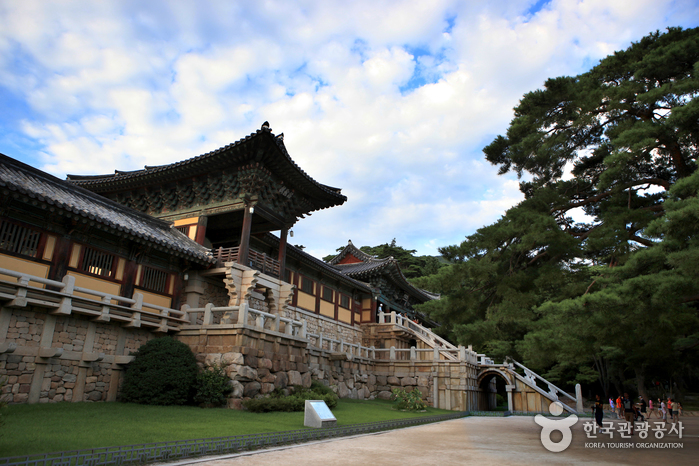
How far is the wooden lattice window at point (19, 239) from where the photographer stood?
11945 millimetres

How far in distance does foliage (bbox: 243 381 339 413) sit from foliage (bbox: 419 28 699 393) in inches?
199

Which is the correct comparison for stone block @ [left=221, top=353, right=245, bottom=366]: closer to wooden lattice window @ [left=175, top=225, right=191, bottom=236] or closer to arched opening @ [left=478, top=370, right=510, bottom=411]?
wooden lattice window @ [left=175, top=225, right=191, bottom=236]

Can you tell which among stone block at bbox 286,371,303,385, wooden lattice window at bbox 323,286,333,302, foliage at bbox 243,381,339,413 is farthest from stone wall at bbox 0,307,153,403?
wooden lattice window at bbox 323,286,333,302

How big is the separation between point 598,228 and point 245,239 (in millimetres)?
12687

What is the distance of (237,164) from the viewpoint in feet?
59.5

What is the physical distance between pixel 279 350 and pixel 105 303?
5.84 metres

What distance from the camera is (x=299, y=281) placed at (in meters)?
25.1

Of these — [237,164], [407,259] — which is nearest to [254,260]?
[237,164]

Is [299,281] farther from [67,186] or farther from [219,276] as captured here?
[67,186]

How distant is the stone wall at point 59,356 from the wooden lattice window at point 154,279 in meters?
2.18

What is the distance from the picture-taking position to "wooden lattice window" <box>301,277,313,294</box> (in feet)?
83.1

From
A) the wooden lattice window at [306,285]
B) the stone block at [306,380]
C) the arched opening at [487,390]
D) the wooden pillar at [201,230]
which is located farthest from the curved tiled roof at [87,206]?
the arched opening at [487,390]

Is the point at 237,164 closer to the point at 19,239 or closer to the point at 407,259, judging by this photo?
the point at 19,239

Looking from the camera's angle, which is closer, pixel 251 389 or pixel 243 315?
pixel 251 389
